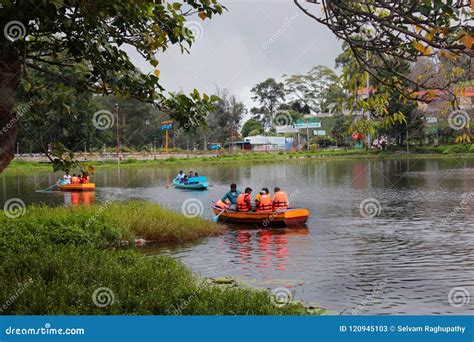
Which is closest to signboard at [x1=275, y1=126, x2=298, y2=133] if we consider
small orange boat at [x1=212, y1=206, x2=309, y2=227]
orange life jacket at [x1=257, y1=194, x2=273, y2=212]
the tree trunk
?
small orange boat at [x1=212, y1=206, x2=309, y2=227]

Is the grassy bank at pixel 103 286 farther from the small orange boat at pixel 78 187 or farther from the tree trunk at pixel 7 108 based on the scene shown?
the small orange boat at pixel 78 187

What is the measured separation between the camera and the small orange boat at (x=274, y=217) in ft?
68.4

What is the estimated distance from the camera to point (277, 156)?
83125mm

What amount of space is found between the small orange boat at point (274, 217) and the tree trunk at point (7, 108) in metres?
14.2

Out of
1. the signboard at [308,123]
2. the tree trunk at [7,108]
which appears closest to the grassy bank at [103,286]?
the tree trunk at [7,108]

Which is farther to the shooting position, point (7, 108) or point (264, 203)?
point (264, 203)

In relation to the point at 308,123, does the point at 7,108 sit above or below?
below

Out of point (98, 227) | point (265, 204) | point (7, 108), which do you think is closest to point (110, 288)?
point (7, 108)

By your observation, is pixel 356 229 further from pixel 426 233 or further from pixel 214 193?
pixel 214 193

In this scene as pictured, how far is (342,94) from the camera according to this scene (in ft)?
24.3

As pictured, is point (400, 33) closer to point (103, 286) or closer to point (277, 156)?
point (103, 286)

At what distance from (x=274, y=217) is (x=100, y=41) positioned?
14.2m

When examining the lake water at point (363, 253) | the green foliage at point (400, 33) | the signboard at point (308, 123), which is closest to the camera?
the green foliage at point (400, 33)
